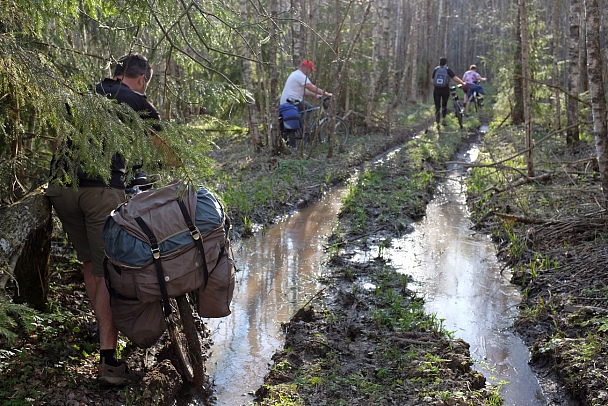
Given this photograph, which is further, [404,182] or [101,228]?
[404,182]

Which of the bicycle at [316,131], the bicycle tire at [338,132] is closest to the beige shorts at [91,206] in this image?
the bicycle at [316,131]

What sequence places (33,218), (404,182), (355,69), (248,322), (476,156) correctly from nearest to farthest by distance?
(33,218)
(248,322)
(404,182)
(476,156)
(355,69)

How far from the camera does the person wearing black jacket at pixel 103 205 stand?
3838 mm

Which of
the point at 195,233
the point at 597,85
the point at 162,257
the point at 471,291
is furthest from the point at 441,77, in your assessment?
the point at 162,257

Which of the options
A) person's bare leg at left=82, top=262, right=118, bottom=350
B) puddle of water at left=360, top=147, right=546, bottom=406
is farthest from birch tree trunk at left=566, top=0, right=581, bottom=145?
person's bare leg at left=82, top=262, right=118, bottom=350

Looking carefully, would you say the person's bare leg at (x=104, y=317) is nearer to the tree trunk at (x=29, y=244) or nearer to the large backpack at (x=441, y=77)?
the tree trunk at (x=29, y=244)

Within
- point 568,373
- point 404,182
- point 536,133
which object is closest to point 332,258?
point 568,373

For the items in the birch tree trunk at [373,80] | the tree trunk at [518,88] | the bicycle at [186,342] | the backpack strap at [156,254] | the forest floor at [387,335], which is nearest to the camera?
the backpack strap at [156,254]

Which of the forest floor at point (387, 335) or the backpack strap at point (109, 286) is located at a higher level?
the backpack strap at point (109, 286)

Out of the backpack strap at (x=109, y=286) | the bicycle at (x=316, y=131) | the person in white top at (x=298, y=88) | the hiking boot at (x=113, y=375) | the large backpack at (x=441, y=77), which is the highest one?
the large backpack at (x=441, y=77)

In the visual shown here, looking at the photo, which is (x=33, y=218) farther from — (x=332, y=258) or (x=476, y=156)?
(x=476, y=156)

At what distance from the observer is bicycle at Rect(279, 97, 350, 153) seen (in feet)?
41.4

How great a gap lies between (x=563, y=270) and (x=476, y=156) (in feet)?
28.0

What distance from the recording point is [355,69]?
58.6 feet
